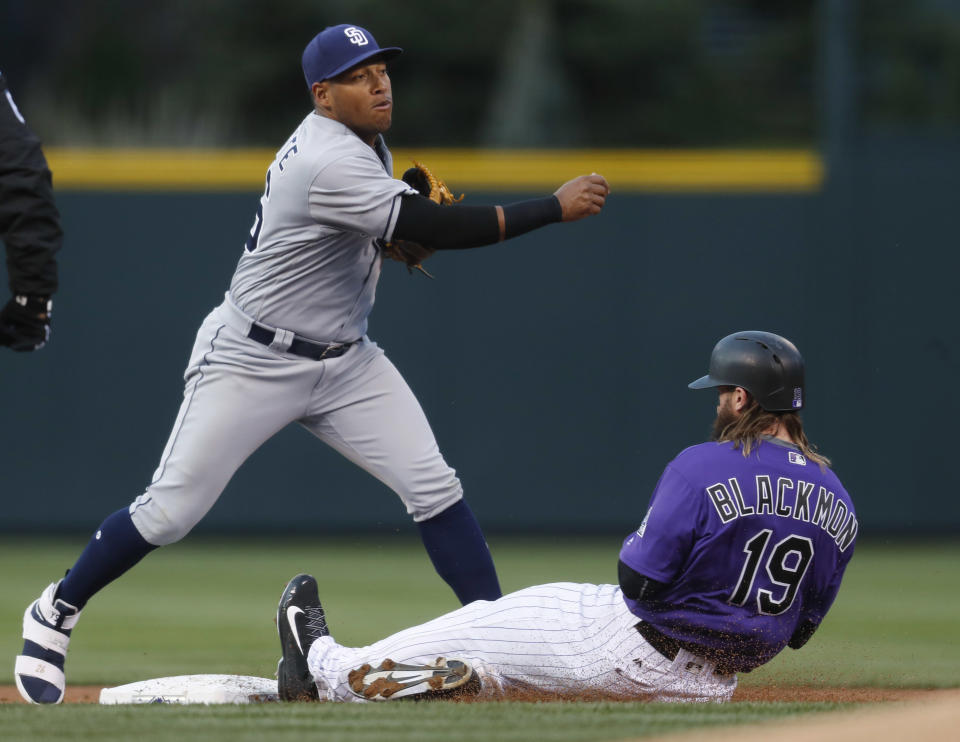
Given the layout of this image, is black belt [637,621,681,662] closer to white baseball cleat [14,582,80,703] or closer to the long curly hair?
the long curly hair

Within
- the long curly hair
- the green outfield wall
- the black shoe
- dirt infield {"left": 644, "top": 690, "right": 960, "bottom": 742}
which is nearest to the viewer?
dirt infield {"left": 644, "top": 690, "right": 960, "bottom": 742}

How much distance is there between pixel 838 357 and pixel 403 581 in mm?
3031

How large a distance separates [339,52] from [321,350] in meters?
0.86

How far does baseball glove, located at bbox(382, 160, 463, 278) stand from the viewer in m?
4.50

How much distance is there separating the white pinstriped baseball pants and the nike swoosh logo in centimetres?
12

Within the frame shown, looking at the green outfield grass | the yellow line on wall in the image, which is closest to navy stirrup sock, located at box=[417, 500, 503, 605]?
the green outfield grass

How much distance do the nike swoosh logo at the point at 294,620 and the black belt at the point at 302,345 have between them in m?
0.73

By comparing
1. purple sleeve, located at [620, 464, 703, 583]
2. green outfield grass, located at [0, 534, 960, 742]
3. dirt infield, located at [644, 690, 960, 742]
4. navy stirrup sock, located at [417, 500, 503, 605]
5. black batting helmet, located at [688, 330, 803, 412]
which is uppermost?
black batting helmet, located at [688, 330, 803, 412]

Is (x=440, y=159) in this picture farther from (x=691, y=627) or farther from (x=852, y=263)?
(x=691, y=627)

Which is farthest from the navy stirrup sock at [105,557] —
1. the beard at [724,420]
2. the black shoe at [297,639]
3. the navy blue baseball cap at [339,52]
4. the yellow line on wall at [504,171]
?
the yellow line on wall at [504,171]

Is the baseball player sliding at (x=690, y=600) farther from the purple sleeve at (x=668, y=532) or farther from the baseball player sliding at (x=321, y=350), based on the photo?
the baseball player sliding at (x=321, y=350)

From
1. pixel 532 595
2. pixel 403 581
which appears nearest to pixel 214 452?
pixel 532 595

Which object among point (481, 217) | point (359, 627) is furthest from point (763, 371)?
point (359, 627)

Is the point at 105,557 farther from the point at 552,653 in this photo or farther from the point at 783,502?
the point at 783,502
